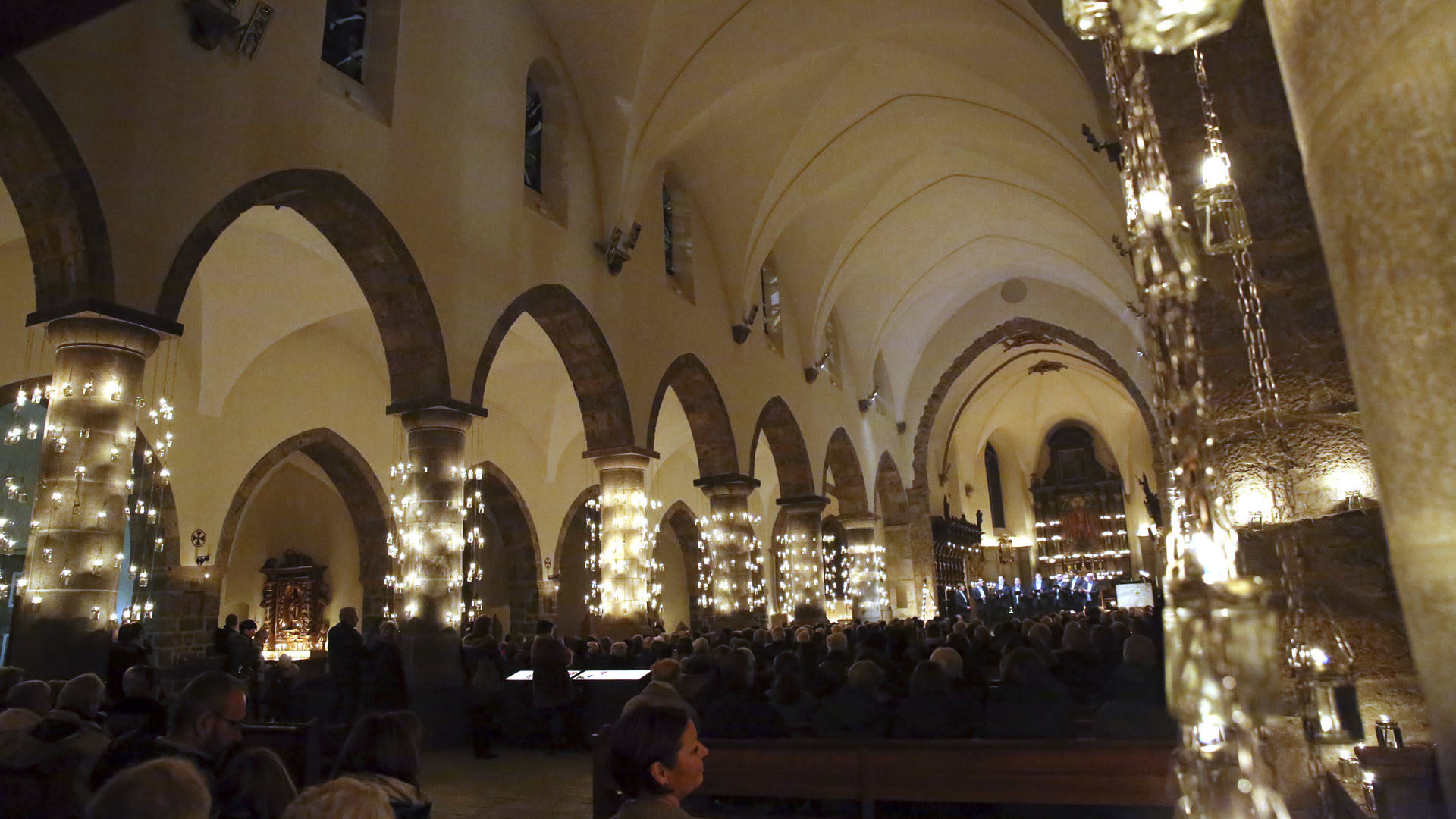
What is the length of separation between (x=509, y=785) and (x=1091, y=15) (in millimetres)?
6587

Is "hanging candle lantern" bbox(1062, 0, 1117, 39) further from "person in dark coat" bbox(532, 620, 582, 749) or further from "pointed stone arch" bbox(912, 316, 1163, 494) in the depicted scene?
"pointed stone arch" bbox(912, 316, 1163, 494)

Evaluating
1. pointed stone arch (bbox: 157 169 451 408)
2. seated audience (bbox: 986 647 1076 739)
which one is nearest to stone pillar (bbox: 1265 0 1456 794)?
seated audience (bbox: 986 647 1076 739)

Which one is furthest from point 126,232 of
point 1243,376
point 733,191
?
point 733,191

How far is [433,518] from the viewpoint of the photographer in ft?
32.0

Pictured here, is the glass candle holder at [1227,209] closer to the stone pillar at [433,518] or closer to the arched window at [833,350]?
the stone pillar at [433,518]

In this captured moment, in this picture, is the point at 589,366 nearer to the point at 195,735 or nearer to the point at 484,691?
the point at 484,691

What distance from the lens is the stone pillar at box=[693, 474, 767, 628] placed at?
1570 centimetres

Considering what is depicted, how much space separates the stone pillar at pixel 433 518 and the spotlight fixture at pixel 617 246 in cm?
402

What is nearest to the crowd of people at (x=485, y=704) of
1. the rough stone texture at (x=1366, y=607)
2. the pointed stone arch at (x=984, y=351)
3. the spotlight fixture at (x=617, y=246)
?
the rough stone texture at (x=1366, y=607)

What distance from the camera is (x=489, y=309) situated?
419 inches

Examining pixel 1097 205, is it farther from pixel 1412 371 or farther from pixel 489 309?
pixel 1412 371

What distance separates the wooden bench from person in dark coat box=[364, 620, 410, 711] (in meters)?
3.45

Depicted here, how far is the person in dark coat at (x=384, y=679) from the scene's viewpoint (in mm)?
7488

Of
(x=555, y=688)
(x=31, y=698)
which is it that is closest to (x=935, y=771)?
(x=31, y=698)
